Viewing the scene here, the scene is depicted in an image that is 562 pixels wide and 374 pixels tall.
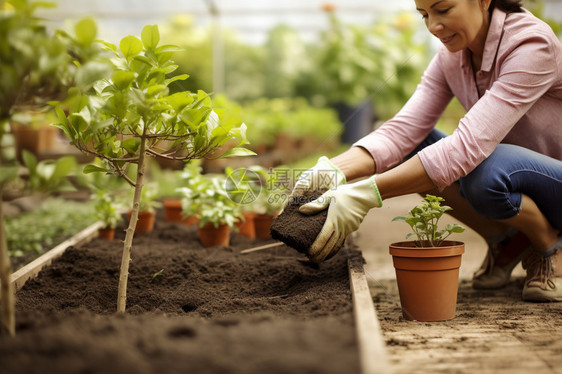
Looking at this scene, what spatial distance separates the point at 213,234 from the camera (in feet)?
8.25

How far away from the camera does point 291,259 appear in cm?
229

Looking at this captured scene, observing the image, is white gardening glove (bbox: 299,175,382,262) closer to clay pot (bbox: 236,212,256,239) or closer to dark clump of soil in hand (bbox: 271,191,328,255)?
dark clump of soil in hand (bbox: 271,191,328,255)

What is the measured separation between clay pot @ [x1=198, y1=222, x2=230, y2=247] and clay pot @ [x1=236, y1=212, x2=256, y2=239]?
0.75ft

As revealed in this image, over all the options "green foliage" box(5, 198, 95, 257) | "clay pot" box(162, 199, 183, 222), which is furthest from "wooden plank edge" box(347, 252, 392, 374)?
"green foliage" box(5, 198, 95, 257)

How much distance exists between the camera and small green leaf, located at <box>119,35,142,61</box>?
1.43 m

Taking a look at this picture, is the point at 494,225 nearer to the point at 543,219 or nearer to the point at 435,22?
the point at 543,219

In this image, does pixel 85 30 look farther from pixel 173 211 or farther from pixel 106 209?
pixel 173 211

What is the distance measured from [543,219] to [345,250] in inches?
30.9

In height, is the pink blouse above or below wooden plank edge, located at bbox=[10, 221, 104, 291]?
above

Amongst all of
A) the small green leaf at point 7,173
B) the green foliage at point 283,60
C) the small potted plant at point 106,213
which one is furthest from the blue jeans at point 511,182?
the green foliage at point 283,60

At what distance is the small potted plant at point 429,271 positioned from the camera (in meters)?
1.79

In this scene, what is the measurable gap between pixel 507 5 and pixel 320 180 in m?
0.95

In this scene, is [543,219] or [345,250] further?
[345,250]

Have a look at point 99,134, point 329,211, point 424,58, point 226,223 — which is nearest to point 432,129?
point 329,211
